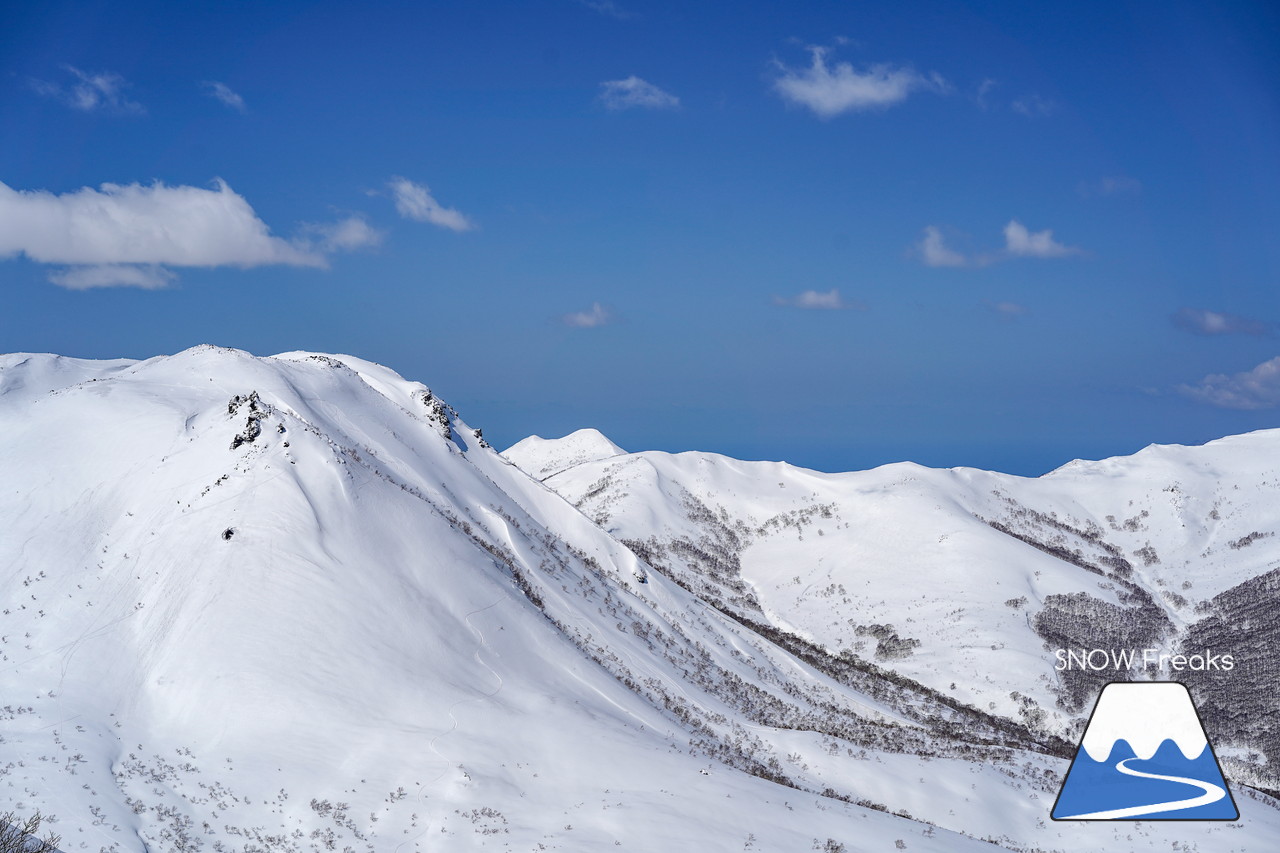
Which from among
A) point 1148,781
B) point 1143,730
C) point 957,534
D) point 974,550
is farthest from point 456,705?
point 957,534

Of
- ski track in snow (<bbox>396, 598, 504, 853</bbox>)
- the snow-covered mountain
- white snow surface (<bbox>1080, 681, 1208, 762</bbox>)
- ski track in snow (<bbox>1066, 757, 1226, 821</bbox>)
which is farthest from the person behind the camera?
ski track in snow (<bbox>1066, 757, 1226, 821</bbox>)

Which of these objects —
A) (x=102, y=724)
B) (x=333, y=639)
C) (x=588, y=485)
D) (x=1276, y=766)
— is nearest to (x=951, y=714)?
(x=1276, y=766)

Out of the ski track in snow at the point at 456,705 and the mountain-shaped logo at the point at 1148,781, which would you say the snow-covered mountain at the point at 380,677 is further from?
the mountain-shaped logo at the point at 1148,781

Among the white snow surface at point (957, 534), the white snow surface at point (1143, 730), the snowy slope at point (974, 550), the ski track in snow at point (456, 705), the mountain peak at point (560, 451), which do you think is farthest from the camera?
the mountain peak at point (560, 451)

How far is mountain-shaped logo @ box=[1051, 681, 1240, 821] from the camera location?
2983 cm

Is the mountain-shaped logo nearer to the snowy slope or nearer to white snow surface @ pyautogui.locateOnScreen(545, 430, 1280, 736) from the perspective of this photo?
the snowy slope

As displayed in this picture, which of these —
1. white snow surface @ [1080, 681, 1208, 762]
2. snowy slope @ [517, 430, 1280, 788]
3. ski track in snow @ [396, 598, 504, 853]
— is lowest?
ski track in snow @ [396, 598, 504, 853]

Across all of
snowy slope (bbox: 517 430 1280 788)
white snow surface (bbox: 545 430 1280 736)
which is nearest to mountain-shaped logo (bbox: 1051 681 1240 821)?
snowy slope (bbox: 517 430 1280 788)

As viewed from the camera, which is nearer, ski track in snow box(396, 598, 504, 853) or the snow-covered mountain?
ski track in snow box(396, 598, 504, 853)

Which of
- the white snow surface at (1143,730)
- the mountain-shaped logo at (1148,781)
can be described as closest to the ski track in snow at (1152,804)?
the mountain-shaped logo at (1148,781)

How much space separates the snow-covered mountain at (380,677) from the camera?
24.1 metres

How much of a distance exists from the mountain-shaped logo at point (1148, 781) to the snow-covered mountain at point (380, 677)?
0.96 meters

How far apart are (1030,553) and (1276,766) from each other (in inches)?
1274

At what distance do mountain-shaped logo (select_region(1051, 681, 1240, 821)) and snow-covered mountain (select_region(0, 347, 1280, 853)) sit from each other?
0.96m
